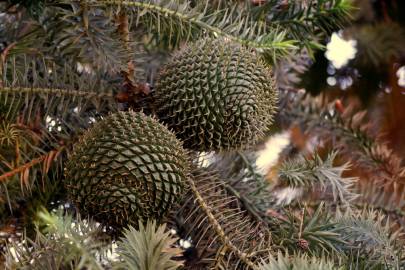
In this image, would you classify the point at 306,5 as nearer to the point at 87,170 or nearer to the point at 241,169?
the point at 241,169

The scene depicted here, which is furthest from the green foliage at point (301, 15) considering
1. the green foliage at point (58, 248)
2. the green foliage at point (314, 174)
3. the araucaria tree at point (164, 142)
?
the green foliage at point (58, 248)

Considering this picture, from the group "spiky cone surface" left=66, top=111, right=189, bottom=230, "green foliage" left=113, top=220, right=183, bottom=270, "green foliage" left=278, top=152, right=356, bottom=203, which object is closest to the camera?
"green foliage" left=113, top=220, right=183, bottom=270

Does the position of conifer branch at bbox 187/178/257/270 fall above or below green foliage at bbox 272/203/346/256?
below

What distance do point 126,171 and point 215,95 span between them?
4.0 inches

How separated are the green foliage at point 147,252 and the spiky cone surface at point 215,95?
0.16 meters

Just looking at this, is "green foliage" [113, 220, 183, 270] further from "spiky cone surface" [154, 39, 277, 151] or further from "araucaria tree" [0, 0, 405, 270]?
"spiky cone surface" [154, 39, 277, 151]

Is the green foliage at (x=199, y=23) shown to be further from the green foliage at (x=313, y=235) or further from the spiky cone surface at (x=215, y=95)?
the green foliage at (x=313, y=235)

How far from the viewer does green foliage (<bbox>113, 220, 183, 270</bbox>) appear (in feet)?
1.24

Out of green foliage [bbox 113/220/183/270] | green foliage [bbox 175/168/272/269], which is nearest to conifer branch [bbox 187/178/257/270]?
green foliage [bbox 175/168/272/269]

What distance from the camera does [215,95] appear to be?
54cm

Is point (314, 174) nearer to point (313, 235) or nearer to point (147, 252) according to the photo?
point (313, 235)

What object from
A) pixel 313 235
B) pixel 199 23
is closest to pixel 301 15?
pixel 199 23

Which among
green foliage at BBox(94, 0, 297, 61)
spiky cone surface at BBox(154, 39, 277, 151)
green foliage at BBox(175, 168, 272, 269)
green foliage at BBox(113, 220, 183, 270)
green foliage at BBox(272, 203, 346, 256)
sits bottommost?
green foliage at BBox(175, 168, 272, 269)

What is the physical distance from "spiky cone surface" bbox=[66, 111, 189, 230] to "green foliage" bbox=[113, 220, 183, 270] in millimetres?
Result: 89
